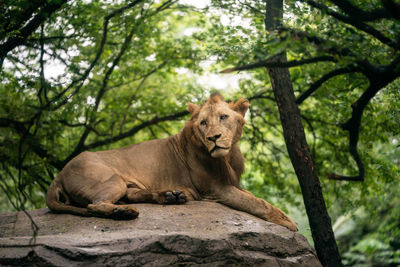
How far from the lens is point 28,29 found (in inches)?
253

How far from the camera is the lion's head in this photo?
5871 mm

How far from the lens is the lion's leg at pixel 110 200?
201 inches

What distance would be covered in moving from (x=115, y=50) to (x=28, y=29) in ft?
11.5

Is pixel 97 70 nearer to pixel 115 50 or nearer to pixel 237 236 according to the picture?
pixel 115 50

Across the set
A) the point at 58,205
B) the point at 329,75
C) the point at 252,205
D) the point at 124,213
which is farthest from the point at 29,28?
the point at 329,75

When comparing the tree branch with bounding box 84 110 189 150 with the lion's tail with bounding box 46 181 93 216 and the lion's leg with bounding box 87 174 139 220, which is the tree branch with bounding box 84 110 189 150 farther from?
the lion's leg with bounding box 87 174 139 220

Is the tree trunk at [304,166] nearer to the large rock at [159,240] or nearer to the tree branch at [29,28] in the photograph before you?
the large rock at [159,240]

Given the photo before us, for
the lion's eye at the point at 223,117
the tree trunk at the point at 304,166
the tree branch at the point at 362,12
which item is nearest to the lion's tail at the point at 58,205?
the lion's eye at the point at 223,117

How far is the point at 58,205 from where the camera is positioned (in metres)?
5.76

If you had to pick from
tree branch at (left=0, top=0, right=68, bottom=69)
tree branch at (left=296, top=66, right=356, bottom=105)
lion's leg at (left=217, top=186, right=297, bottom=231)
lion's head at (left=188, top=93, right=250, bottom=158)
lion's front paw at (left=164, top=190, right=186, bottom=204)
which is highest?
tree branch at (left=0, top=0, right=68, bottom=69)

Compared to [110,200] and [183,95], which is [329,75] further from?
[183,95]

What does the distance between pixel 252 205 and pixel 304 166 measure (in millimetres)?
945

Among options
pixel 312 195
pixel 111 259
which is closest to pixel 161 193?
pixel 111 259

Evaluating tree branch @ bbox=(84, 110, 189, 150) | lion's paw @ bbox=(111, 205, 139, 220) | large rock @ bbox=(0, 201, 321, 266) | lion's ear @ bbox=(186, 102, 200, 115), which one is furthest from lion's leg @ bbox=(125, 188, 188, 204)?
tree branch @ bbox=(84, 110, 189, 150)
